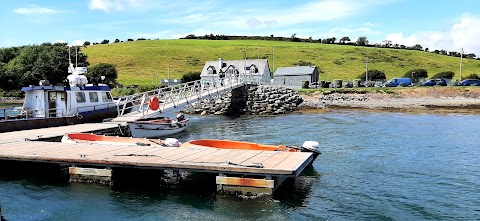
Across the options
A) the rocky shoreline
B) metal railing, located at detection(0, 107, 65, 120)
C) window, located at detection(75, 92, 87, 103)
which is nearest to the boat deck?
metal railing, located at detection(0, 107, 65, 120)

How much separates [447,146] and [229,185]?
15979mm

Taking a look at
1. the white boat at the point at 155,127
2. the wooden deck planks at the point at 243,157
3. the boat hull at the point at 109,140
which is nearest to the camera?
the wooden deck planks at the point at 243,157

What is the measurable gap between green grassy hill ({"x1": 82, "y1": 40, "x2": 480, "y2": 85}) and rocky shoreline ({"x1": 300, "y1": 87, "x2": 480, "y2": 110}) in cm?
4891

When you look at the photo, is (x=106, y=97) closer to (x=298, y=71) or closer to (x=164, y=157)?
(x=164, y=157)

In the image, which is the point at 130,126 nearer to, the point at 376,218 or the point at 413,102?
the point at 376,218

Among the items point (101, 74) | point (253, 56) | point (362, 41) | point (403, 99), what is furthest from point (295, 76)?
point (362, 41)

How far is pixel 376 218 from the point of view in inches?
467

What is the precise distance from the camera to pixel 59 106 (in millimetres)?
26703

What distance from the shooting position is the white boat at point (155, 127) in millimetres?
26734

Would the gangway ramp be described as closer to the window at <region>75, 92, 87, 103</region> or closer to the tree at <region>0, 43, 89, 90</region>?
the window at <region>75, 92, 87, 103</region>

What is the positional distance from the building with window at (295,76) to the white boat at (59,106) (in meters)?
59.3

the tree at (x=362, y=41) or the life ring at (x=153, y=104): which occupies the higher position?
the tree at (x=362, y=41)

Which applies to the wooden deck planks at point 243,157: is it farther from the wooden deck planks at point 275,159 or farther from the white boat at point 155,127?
the white boat at point 155,127

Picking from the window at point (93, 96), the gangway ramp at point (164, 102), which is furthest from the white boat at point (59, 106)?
the gangway ramp at point (164, 102)
